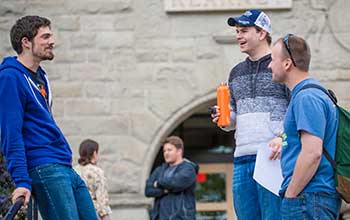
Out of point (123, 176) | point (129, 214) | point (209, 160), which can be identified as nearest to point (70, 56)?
point (123, 176)

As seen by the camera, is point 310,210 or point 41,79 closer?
point 310,210

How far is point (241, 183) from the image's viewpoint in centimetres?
531

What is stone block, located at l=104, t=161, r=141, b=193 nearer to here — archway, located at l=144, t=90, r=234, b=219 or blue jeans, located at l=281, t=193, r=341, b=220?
archway, located at l=144, t=90, r=234, b=219

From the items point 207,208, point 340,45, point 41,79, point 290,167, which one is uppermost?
point 340,45

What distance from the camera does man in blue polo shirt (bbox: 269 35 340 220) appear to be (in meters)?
4.44

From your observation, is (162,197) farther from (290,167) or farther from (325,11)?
(290,167)

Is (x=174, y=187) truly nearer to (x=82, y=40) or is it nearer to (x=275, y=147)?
(x=82, y=40)

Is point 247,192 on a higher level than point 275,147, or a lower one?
lower

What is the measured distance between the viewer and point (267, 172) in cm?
512

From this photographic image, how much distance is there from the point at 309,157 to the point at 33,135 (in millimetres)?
1540

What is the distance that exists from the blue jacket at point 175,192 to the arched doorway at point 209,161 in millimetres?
3884

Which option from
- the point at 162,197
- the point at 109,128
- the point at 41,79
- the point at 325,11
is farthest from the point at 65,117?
the point at 41,79

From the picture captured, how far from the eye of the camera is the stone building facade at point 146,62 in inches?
389

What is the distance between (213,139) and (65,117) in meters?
3.72
